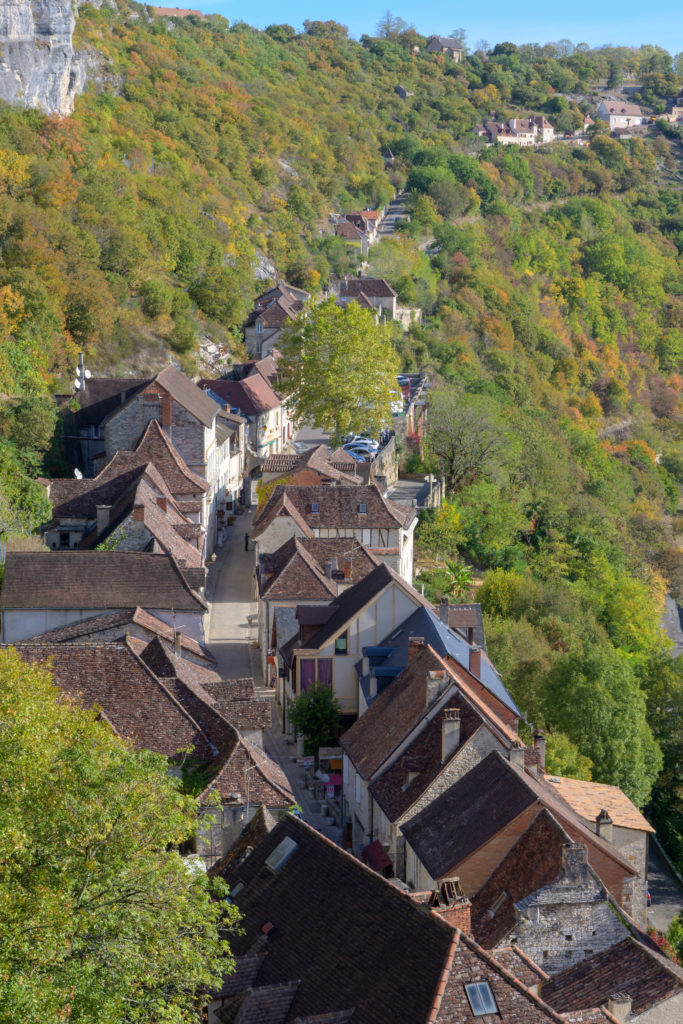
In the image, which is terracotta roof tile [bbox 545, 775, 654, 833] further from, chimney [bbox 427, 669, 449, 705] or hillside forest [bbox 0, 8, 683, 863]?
chimney [bbox 427, 669, 449, 705]

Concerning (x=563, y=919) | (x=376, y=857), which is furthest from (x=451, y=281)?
(x=563, y=919)

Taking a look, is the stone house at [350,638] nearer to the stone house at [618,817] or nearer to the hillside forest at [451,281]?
the hillside forest at [451,281]

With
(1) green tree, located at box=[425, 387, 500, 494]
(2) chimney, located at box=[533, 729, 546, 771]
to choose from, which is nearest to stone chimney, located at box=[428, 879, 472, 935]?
(2) chimney, located at box=[533, 729, 546, 771]

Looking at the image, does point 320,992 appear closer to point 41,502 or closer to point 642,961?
point 642,961

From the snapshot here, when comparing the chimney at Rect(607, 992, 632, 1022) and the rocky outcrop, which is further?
the rocky outcrop

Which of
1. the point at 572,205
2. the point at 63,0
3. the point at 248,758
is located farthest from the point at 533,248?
the point at 248,758

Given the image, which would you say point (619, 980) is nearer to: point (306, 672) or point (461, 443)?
point (306, 672)
